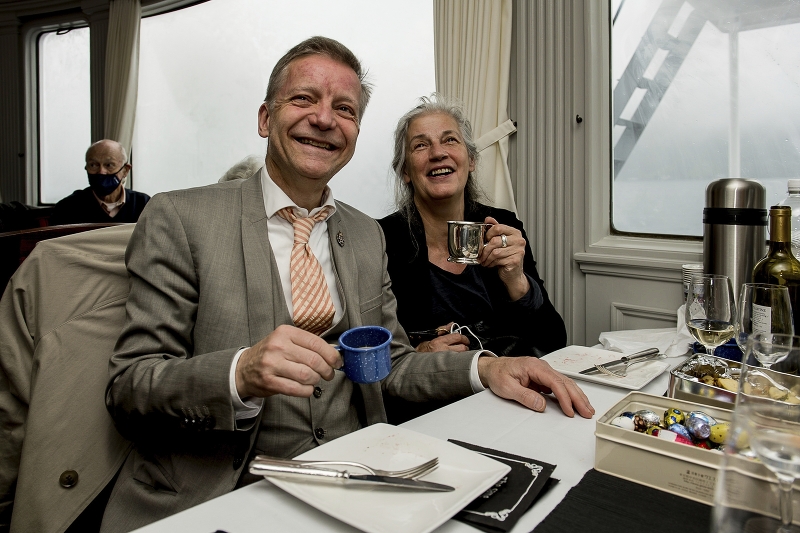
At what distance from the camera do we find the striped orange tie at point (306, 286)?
133cm

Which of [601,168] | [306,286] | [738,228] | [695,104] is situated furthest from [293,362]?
[695,104]

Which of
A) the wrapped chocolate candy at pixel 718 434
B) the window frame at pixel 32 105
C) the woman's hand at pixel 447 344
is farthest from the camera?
the window frame at pixel 32 105

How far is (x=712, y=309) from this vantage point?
3.93 ft

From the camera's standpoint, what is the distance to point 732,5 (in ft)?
7.46

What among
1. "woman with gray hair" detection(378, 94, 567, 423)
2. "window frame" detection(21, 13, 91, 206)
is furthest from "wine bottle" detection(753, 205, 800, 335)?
"window frame" detection(21, 13, 91, 206)

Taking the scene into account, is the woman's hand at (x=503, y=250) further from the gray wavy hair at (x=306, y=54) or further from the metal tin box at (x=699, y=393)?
the metal tin box at (x=699, y=393)

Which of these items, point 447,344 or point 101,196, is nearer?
point 447,344

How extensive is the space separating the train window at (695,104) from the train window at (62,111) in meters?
5.89

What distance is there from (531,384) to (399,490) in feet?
1.75

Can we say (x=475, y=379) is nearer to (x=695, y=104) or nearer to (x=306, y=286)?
(x=306, y=286)

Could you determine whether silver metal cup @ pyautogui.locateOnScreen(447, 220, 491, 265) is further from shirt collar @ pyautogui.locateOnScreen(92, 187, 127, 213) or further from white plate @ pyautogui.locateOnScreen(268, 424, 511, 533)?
shirt collar @ pyautogui.locateOnScreen(92, 187, 127, 213)

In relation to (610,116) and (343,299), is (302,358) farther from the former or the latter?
(610,116)

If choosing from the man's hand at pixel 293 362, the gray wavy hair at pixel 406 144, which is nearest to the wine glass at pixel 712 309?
the man's hand at pixel 293 362

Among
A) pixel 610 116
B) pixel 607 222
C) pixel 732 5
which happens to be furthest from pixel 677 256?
pixel 732 5
